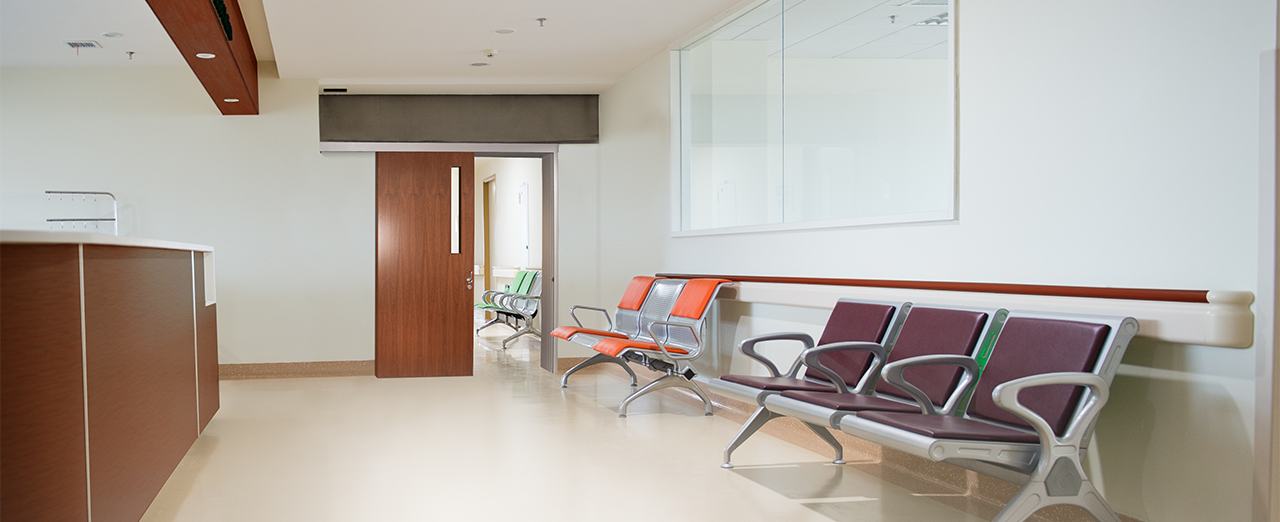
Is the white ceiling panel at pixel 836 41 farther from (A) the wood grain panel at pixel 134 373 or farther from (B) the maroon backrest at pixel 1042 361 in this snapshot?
(A) the wood grain panel at pixel 134 373

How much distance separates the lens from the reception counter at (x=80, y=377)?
78.7 inches

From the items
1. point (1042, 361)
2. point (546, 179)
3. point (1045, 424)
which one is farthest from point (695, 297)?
point (1045, 424)

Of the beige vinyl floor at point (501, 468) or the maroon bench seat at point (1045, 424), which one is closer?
the maroon bench seat at point (1045, 424)

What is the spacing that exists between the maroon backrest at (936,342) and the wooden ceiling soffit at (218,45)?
11.7ft

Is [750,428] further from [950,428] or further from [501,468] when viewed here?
[950,428]

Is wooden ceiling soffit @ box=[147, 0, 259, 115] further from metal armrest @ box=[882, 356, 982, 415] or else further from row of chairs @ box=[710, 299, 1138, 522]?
metal armrest @ box=[882, 356, 982, 415]

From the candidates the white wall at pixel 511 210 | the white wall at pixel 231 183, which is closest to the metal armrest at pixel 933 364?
the white wall at pixel 231 183

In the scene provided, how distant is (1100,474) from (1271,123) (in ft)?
3.98

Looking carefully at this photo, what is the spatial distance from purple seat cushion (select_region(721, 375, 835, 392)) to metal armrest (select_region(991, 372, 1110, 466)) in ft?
3.66

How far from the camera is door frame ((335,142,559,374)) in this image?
23.3 ft

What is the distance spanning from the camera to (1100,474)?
278cm

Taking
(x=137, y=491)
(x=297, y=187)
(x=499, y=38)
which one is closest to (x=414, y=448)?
(x=137, y=491)

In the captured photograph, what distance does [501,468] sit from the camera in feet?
12.4

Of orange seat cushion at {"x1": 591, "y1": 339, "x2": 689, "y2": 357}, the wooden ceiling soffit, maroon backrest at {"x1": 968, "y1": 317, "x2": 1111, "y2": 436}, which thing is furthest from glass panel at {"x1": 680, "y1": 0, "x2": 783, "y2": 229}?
the wooden ceiling soffit
